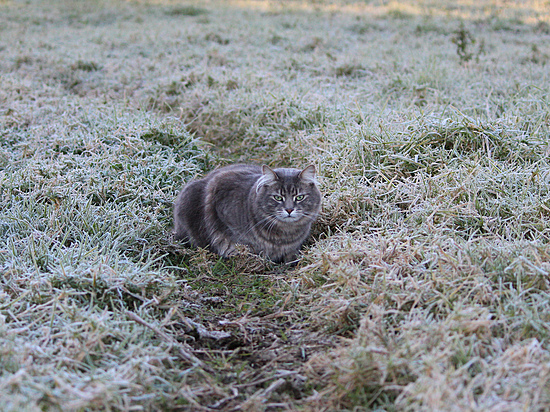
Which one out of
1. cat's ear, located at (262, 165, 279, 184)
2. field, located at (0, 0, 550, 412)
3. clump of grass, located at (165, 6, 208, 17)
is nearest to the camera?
field, located at (0, 0, 550, 412)

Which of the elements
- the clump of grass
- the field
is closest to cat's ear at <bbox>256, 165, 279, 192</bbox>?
the field

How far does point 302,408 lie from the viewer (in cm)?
226

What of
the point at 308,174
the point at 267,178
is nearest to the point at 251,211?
the point at 267,178

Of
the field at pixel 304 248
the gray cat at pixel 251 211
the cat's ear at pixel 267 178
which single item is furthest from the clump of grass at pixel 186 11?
the cat's ear at pixel 267 178

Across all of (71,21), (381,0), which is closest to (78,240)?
(71,21)

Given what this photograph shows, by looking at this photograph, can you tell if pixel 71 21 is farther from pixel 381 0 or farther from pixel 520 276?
pixel 520 276

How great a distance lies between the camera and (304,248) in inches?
149

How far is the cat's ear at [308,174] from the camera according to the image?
354cm

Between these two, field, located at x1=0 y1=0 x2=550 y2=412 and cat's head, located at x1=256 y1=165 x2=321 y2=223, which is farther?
cat's head, located at x1=256 y1=165 x2=321 y2=223

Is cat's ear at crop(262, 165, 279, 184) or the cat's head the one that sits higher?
cat's ear at crop(262, 165, 279, 184)

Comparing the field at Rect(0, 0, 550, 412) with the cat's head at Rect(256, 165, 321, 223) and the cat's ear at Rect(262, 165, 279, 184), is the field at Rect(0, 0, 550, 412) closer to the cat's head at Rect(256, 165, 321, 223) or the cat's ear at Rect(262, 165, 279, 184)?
the cat's head at Rect(256, 165, 321, 223)

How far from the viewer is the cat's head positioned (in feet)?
11.6

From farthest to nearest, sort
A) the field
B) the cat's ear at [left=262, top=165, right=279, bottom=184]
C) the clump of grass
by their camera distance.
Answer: the clump of grass, the cat's ear at [left=262, top=165, right=279, bottom=184], the field

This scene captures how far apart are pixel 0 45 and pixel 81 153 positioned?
534 centimetres
